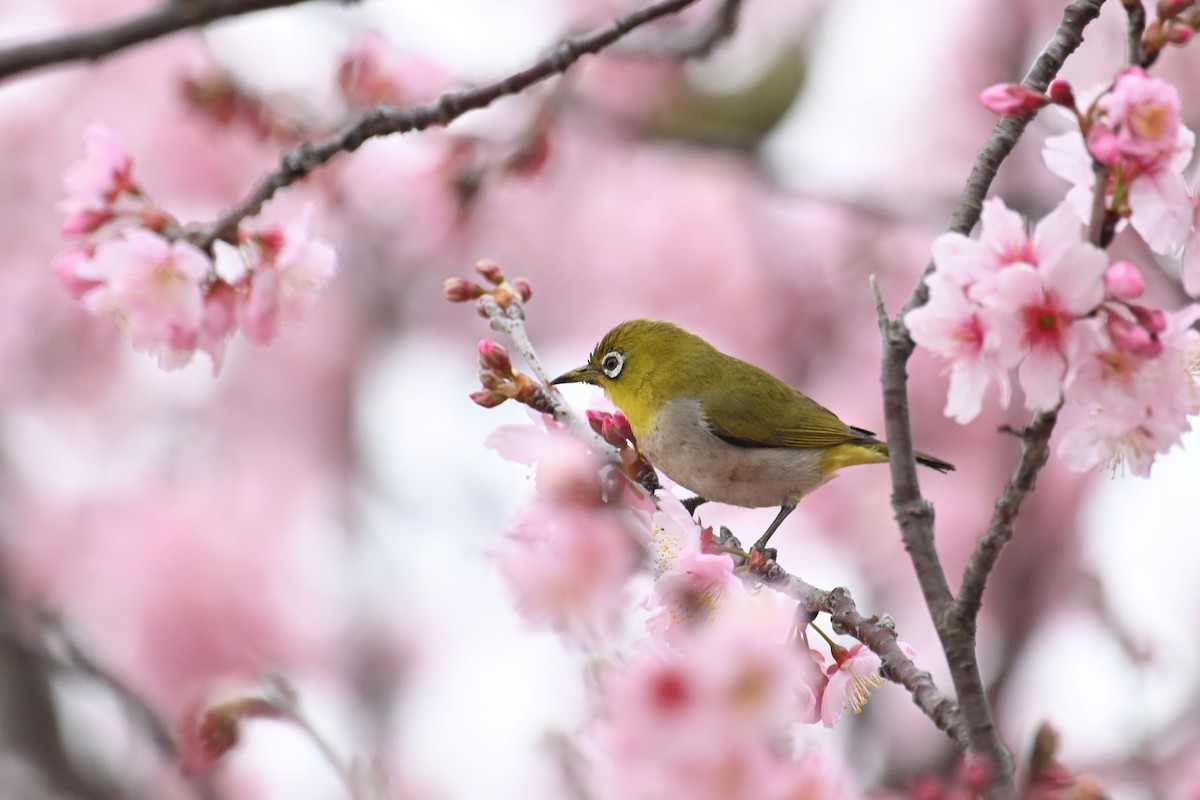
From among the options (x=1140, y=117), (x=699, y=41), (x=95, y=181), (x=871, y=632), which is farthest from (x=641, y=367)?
(x=1140, y=117)

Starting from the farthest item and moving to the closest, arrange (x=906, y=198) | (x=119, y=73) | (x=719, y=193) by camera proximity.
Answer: (x=719, y=193)
(x=119, y=73)
(x=906, y=198)

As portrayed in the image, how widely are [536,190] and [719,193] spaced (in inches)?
57.6

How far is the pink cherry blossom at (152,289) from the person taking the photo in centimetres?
257

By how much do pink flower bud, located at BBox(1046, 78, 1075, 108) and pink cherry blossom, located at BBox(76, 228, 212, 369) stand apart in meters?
1.74

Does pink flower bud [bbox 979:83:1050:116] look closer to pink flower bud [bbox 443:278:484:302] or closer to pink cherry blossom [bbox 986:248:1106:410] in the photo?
pink cherry blossom [bbox 986:248:1106:410]

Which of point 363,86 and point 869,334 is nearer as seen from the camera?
point 363,86

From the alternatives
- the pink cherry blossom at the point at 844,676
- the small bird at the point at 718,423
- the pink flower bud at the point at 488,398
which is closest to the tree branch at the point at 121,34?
the pink flower bud at the point at 488,398

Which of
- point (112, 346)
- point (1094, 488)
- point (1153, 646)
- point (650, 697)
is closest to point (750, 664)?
point (650, 697)

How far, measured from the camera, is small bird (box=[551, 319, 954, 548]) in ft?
11.9

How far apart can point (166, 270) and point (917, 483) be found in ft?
5.69

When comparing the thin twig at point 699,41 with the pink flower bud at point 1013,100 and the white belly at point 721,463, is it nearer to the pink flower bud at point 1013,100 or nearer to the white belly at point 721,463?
the white belly at point 721,463

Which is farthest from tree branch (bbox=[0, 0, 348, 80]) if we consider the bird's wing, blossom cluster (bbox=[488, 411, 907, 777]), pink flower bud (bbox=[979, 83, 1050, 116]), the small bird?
the bird's wing

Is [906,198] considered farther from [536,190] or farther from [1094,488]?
[536,190]

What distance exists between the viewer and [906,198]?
Answer: 17.0ft
